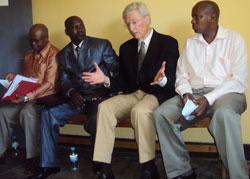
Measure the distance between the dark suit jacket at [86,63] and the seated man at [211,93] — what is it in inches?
32.5

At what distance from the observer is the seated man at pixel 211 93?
217cm

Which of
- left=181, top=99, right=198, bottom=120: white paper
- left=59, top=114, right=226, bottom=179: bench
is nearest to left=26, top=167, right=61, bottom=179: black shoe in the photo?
left=59, top=114, right=226, bottom=179: bench

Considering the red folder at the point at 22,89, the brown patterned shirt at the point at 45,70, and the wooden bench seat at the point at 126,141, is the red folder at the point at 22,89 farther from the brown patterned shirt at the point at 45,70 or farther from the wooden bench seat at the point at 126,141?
the wooden bench seat at the point at 126,141

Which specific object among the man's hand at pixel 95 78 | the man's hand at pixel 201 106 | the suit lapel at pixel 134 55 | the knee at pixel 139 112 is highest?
the suit lapel at pixel 134 55

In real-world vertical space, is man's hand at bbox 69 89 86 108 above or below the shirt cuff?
below

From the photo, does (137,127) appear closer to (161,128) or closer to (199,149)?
(161,128)

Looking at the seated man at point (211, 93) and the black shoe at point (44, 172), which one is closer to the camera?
the seated man at point (211, 93)

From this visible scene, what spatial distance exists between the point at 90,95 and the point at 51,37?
1.26 meters

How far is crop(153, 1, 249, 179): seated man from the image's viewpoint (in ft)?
7.12

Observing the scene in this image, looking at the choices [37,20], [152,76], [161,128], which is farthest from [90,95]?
[37,20]

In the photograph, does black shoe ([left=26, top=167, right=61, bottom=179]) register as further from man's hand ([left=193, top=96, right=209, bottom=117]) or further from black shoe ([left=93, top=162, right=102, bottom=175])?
man's hand ([left=193, top=96, right=209, bottom=117])

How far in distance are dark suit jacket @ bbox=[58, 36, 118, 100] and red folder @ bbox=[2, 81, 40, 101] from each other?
305 millimetres

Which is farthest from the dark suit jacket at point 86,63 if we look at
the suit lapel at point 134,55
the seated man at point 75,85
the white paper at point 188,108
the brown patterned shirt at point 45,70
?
the white paper at point 188,108

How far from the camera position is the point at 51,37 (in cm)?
391
